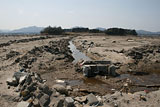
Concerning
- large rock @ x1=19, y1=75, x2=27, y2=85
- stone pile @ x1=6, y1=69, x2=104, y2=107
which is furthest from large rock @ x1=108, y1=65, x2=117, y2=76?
large rock @ x1=19, y1=75, x2=27, y2=85

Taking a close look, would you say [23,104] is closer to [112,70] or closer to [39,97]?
[39,97]

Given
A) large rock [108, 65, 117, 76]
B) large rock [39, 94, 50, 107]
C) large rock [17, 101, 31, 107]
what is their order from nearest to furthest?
large rock [17, 101, 31, 107]
large rock [39, 94, 50, 107]
large rock [108, 65, 117, 76]

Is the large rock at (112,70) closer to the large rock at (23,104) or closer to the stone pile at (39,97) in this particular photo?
the stone pile at (39,97)

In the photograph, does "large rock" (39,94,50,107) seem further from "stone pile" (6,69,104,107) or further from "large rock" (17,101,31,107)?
"large rock" (17,101,31,107)

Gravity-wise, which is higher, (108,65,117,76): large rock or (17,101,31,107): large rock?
(17,101,31,107): large rock

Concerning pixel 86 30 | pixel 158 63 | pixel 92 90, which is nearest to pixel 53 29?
pixel 86 30

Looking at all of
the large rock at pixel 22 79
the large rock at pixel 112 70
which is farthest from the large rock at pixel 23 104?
the large rock at pixel 112 70

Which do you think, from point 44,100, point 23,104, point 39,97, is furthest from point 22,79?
point 44,100

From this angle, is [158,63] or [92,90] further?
[158,63]

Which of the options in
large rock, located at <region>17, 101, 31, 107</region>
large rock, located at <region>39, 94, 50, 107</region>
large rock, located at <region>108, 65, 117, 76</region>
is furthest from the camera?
large rock, located at <region>108, 65, 117, 76</region>

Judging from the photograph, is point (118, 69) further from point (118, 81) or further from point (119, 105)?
point (119, 105)

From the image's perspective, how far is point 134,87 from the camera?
452 inches

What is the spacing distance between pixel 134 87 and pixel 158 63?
9512 mm

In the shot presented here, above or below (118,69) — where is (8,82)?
above
